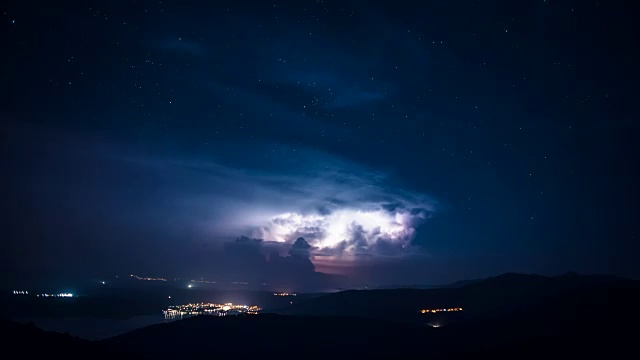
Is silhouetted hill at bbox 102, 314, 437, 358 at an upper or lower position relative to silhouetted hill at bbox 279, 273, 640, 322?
upper

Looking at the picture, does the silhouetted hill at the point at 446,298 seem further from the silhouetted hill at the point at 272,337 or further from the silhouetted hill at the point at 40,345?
the silhouetted hill at the point at 40,345

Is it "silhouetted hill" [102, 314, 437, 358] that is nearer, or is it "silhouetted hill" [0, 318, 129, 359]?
"silhouetted hill" [0, 318, 129, 359]

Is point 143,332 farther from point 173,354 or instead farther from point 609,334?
point 609,334

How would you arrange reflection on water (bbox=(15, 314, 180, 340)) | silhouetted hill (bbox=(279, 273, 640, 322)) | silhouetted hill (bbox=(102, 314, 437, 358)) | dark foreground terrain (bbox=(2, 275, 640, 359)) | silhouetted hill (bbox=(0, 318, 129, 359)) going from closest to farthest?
1. silhouetted hill (bbox=(0, 318, 129, 359))
2. dark foreground terrain (bbox=(2, 275, 640, 359))
3. silhouetted hill (bbox=(102, 314, 437, 358))
4. silhouetted hill (bbox=(279, 273, 640, 322))
5. reflection on water (bbox=(15, 314, 180, 340))

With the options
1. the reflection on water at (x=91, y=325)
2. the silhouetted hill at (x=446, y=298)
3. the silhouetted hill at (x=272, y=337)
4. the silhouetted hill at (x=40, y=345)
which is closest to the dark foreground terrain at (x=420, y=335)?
the silhouetted hill at (x=272, y=337)

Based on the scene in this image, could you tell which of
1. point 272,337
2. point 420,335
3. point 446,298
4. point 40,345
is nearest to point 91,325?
point 272,337

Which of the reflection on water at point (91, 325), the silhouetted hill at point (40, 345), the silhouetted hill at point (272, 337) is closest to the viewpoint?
the silhouetted hill at point (40, 345)

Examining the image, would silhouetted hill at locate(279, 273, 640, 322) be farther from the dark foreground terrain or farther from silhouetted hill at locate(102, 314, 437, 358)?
silhouetted hill at locate(102, 314, 437, 358)

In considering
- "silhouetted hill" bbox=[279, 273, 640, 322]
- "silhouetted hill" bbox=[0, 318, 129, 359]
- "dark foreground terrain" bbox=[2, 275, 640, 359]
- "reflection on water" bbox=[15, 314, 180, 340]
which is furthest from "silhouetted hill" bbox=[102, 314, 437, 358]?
"reflection on water" bbox=[15, 314, 180, 340]
